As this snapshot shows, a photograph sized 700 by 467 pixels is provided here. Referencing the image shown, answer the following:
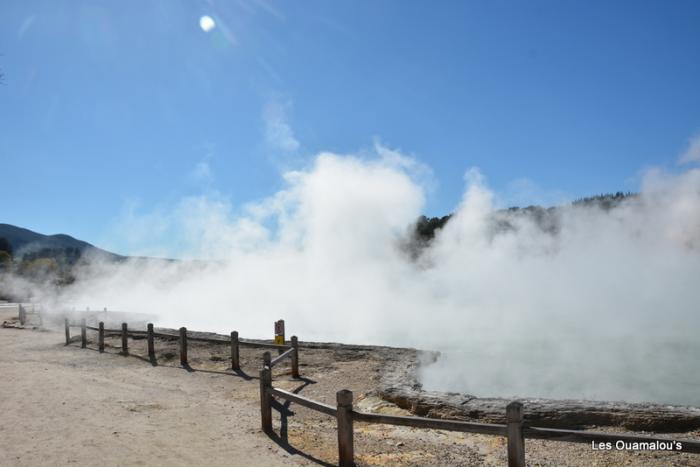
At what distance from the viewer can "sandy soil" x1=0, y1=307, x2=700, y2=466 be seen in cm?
527

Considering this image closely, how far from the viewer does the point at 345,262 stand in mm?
28406

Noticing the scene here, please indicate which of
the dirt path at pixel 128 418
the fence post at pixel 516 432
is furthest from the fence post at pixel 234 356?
the fence post at pixel 516 432

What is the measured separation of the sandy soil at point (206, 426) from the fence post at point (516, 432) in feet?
3.22

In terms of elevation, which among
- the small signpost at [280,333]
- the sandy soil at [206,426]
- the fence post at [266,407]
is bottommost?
the sandy soil at [206,426]

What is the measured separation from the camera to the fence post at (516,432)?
4195mm

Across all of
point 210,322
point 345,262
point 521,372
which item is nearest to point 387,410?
point 521,372

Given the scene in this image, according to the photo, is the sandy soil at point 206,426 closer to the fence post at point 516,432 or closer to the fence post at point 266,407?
the fence post at point 266,407

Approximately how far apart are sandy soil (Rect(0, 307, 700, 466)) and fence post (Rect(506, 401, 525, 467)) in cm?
98

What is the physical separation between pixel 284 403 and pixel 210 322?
16161mm

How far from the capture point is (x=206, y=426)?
6.58 metres

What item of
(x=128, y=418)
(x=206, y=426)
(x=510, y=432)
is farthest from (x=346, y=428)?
(x=128, y=418)

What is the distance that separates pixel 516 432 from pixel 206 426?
13.4 feet

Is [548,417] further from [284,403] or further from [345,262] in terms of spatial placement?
Answer: [345,262]

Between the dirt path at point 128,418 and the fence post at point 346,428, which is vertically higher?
the fence post at point 346,428
